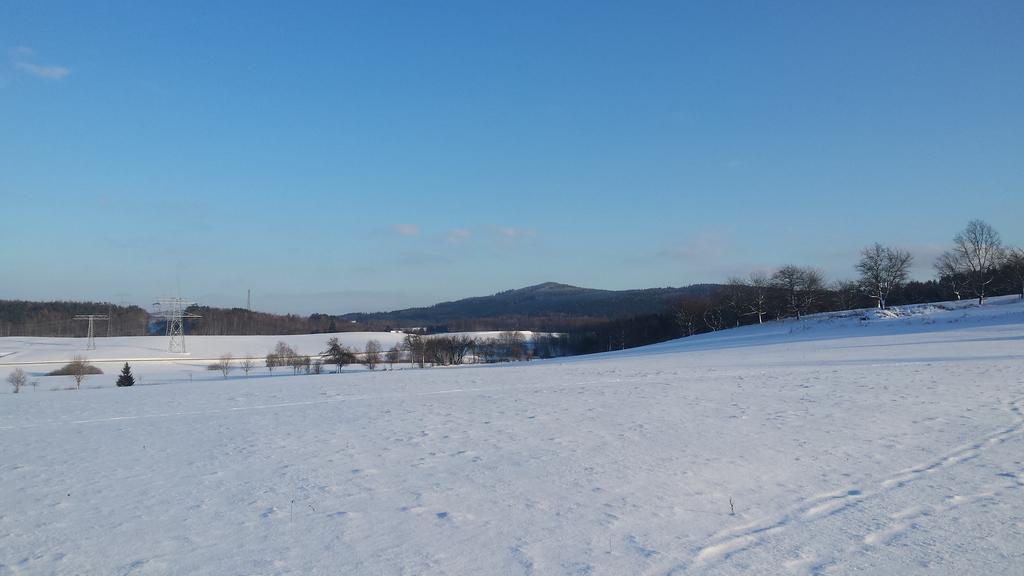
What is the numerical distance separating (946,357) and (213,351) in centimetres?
10035

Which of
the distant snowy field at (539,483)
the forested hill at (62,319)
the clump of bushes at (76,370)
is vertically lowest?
the distant snowy field at (539,483)

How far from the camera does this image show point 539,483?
8133 mm

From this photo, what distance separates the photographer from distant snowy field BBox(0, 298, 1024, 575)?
5.71 metres

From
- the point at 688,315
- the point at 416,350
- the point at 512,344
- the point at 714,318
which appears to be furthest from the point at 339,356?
the point at 714,318

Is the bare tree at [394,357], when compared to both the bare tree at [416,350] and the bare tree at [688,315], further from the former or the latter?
the bare tree at [688,315]

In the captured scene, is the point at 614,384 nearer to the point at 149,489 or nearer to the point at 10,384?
the point at 149,489

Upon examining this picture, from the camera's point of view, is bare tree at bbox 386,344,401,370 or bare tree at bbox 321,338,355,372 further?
bare tree at bbox 386,344,401,370

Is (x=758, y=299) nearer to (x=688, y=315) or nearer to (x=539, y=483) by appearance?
(x=688, y=315)

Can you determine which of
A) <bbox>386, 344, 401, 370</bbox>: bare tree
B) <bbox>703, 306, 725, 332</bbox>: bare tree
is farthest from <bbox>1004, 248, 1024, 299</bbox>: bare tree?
<bbox>386, 344, 401, 370</bbox>: bare tree

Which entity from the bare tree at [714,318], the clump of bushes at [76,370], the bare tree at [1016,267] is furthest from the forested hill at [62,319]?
the bare tree at [1016,267]

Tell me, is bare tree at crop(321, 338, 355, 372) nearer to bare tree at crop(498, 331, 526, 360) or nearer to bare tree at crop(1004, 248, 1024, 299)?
bare tree at crop(498, 331, 526, 360)

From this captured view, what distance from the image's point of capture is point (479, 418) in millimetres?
13477

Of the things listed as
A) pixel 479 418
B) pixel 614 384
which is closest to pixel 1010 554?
pixel 479 418

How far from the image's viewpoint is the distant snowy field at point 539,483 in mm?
5715
